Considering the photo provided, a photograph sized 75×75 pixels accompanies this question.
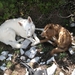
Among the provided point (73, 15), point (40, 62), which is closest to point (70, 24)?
point (73, 15)

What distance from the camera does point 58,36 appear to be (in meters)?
7.15

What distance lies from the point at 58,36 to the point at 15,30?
3.98 feet

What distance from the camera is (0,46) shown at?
758 centimetres

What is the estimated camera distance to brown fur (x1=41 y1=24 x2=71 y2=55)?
6959 millimetres

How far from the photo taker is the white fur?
7.47 meters

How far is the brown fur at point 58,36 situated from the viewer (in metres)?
6.96

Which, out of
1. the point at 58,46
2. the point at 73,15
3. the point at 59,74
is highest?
the point at 73,15

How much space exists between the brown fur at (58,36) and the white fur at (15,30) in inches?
15.1

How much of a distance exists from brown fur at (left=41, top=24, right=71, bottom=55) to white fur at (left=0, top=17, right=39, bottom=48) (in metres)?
0.38

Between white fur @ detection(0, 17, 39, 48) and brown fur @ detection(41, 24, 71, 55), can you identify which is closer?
brown fur @ detection(41, 24, 71, 55)

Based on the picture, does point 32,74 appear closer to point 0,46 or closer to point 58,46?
point 58,46

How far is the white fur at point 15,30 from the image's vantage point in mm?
7469

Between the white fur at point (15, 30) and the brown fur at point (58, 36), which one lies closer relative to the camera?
the brown fur at point (58, 36)

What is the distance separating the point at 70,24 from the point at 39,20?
821 millimetres
